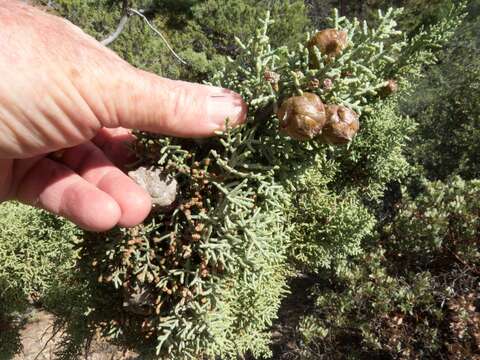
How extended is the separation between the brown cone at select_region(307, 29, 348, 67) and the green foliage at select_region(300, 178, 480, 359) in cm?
491

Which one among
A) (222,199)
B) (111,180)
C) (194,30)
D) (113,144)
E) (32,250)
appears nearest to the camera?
(222,199)

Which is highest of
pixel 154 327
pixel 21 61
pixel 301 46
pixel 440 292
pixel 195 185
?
pixel 301 46

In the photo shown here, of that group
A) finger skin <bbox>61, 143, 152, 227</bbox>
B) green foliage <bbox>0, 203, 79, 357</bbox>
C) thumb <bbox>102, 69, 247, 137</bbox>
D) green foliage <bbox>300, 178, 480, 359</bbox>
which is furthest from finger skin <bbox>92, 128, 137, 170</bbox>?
green foliage <bbox>300, 178, 480, 359</bbox>

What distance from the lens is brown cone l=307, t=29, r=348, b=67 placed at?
1.61 meters

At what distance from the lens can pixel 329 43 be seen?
5.35 ft

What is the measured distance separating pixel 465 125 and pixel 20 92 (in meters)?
9.45

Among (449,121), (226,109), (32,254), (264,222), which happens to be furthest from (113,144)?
(449,121)

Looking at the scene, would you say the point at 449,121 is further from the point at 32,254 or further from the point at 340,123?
the point at 32,254

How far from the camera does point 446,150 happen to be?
9.17 m

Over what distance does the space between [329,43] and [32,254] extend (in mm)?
6643

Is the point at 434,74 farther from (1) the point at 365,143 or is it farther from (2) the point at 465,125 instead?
(1) the point at 365,143

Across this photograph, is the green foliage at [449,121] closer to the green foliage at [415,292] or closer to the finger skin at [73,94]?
the green foliage at [415,292]

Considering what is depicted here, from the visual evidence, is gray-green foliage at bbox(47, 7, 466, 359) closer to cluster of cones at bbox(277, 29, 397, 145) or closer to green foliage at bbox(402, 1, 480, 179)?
cluster of cones at bbox(277, 29, 397, 145)

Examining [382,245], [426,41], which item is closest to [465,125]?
[382,245]
